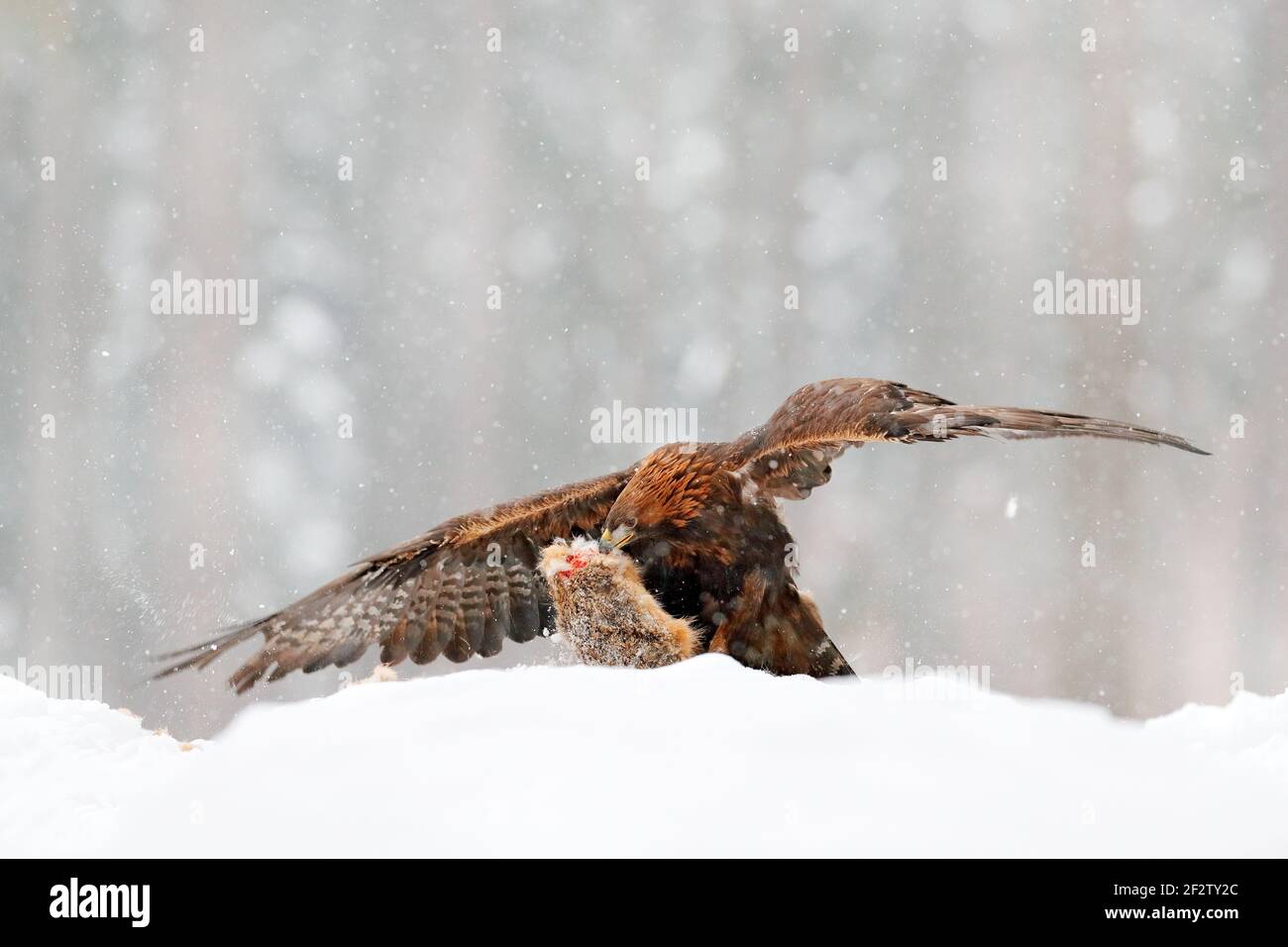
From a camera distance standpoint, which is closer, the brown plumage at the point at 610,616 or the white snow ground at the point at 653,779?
the white snow ground at the point at 653,779

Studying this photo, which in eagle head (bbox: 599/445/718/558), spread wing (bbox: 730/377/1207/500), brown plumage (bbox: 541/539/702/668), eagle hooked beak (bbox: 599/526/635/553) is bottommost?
brown plumage (bbox: 541/539/702/668)

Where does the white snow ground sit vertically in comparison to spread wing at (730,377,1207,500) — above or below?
below

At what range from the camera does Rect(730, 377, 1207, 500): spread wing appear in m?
2.24

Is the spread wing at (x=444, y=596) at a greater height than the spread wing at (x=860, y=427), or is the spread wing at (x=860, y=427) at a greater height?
the spread wing at (x=860, y=427)

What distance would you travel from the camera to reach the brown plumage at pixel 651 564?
262cm

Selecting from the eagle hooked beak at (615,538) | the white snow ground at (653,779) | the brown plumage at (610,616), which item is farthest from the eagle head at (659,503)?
the white snow ground at (653,779)

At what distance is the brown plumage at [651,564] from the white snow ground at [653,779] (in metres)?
0.57

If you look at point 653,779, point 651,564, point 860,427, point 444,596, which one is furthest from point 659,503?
point 653,779

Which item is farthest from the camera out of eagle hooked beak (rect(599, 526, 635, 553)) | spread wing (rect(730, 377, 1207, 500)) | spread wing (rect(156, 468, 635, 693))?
spread wing (rect(156, 468, 635, 693))

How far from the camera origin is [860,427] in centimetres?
239

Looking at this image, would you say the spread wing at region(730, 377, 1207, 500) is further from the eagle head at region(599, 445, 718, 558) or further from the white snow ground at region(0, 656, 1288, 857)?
the white snow ground at region(0, 656, 1288, 857)

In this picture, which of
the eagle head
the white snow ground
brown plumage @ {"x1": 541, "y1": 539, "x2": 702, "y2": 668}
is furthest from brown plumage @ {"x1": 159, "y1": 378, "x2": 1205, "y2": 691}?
the white snow ground

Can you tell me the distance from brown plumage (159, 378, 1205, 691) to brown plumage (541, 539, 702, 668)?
0.13 metres

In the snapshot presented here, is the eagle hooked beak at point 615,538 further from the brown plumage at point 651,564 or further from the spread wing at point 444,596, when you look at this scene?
the spread wing at point 444,596
